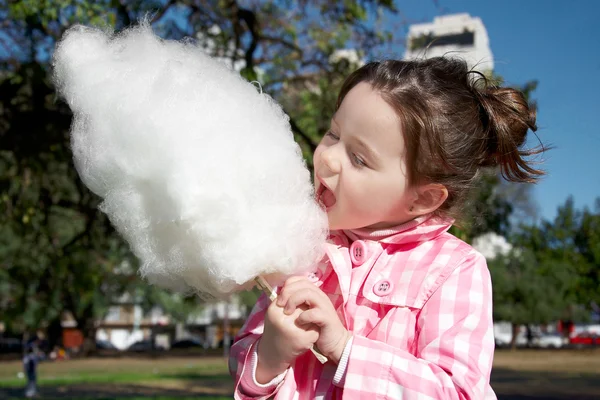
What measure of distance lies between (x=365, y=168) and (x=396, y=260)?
254mm

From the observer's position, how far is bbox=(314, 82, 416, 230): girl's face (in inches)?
67.2

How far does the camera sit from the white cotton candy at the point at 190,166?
1.56m

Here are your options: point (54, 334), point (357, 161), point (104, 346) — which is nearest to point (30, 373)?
point (357, 161)

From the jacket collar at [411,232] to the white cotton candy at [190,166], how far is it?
184 mm

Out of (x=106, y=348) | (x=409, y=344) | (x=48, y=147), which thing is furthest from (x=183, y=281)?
(x=106, y=348)

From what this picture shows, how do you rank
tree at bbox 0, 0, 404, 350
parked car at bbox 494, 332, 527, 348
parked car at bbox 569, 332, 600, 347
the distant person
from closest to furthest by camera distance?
tree at bbox 0, 0, 404, 350
the distant person
parked car at bbox 569, 332, 600, 347
parked car at bbox 494, 332, 527, 348

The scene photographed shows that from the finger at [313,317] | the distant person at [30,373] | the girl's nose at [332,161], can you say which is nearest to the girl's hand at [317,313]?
the finger at [313,317]

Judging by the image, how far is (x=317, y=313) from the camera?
1.56m

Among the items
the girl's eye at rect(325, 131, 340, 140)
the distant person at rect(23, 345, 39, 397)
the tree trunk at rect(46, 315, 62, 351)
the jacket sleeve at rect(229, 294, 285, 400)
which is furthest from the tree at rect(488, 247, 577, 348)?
the girl's eye at rect(325, 131, 340, 140)

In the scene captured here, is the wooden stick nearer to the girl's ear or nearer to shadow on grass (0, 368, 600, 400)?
the girl's ear

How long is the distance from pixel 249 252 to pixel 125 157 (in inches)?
14.5

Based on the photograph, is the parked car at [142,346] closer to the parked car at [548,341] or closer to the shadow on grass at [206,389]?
the parked car at [548,341]

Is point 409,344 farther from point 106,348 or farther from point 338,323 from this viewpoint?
point 106,348

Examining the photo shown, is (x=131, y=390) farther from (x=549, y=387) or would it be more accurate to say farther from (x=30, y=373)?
(x=549, y=387)
